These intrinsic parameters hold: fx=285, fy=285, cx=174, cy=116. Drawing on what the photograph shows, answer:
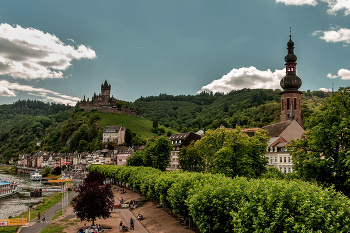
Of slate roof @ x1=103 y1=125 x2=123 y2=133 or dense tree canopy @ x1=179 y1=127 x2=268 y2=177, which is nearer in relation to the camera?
dense tree canopy @ x1=179 y1=127 x2=268 y2=177

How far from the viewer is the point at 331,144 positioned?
3089cm

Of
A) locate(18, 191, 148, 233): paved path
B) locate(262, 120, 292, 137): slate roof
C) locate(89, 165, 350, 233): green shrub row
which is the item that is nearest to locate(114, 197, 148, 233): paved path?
locate(18, 191, 148, 233): paved path

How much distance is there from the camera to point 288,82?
311 feet

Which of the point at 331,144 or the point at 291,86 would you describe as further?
the point at 291,86

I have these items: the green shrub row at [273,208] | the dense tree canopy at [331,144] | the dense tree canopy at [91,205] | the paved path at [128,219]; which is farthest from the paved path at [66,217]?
the dense tree canopy at [331,144]

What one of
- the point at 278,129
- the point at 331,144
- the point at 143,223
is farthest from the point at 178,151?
the point at 331,144

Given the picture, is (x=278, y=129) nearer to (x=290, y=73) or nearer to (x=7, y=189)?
(x=290, y=73)

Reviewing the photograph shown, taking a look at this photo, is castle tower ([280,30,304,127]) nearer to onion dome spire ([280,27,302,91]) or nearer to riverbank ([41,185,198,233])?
onion dome spire ([280,27,302,91])

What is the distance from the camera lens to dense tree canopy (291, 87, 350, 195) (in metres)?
29.8

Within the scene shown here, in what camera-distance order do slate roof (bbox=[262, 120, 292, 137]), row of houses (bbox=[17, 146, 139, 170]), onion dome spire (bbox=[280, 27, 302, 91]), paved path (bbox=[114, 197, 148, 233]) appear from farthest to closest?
1. row of houses (bbox=[17, 146, 139, 170])
2. onion dome spire (bbox=[280, 27, 302, 91])
3. slate roof (bbox=[262, 120, 292, 137])
4. paved path (bbox=[114, 197, 148, 233])

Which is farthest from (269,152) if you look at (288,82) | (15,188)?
(15,188)

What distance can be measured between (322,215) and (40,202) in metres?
69.8

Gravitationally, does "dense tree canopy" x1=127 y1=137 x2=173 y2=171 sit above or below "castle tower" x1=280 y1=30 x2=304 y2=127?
below

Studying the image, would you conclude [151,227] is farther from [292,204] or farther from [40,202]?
[40,202]
